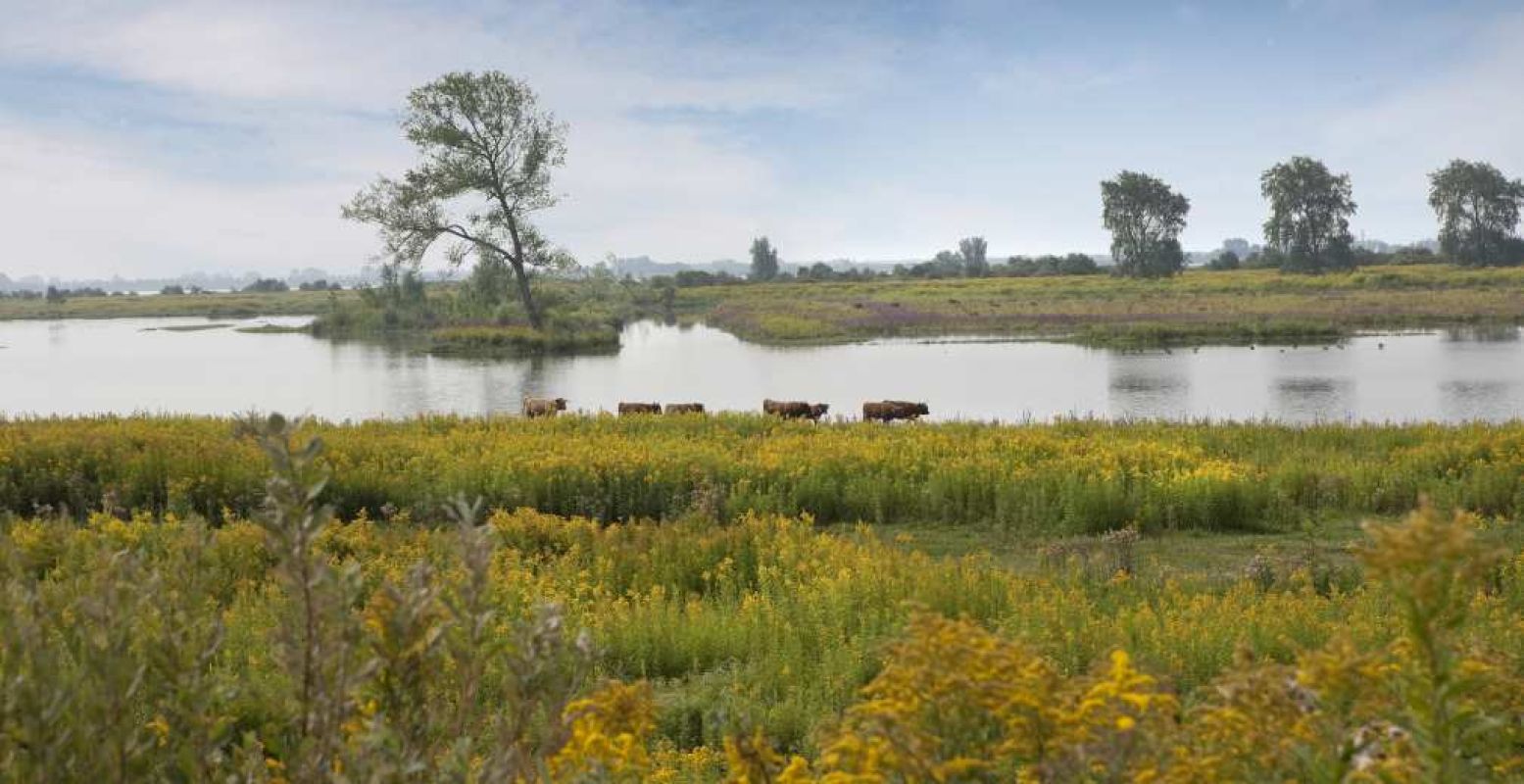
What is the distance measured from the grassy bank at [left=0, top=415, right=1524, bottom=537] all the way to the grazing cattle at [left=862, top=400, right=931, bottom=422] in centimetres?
483

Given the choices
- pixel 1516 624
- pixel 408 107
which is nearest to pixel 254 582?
pixel 1516 624

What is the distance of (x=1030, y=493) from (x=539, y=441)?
7.18 meters

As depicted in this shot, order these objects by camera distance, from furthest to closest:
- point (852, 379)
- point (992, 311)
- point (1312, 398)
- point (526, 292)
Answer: point (992, 311) → point (526, 292) → point (852, 379) → point (1312, 398)

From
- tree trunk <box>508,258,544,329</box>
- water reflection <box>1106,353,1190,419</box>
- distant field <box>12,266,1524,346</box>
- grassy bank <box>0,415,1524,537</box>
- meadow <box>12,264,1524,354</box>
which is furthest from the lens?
distant field <box>12,266,1524,346</box>

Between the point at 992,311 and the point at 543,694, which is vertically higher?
the point at 992,311

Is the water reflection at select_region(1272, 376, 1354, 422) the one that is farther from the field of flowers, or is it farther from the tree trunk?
the tree trunk

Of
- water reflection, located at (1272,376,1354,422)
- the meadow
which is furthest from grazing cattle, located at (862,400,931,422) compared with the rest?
the meadow

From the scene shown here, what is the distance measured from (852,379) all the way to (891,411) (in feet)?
40.1

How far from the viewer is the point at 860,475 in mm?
13281

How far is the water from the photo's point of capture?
83.9ft

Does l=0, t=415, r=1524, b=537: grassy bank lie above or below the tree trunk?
below

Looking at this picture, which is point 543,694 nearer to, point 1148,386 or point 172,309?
point 1148,386

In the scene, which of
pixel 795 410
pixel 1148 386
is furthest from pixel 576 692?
pixel 1148 386

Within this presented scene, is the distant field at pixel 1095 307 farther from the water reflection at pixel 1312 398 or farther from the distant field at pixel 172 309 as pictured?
the water reflection at pixel 1312 398
